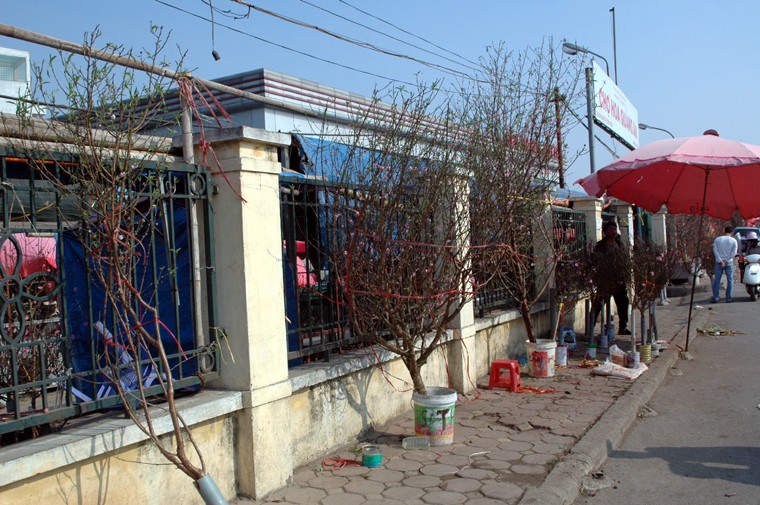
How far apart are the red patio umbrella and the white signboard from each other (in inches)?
165

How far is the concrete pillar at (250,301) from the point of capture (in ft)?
14.4

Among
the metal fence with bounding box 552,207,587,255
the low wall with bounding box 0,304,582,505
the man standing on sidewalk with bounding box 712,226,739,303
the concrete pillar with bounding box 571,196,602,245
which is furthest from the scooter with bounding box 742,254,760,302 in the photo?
the low wall with bounding box 0,304,582,505

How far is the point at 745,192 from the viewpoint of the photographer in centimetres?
1016

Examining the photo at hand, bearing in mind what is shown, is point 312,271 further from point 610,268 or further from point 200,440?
point 610,268

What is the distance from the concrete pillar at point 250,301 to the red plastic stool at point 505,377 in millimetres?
3495

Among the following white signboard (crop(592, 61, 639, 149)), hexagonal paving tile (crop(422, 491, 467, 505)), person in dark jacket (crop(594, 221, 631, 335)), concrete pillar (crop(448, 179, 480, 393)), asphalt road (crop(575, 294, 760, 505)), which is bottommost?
asphalt road (crop(575, 294, 760, 505))

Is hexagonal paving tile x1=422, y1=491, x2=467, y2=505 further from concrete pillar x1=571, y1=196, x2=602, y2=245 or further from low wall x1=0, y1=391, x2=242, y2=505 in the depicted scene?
concrete pillar x1=571, y1=196, x2=602, y2=245

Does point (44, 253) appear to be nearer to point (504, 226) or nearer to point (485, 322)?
point (504, 226)

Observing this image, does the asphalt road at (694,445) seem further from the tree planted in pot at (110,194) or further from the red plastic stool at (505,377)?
the tree planted in pot at (110,194)

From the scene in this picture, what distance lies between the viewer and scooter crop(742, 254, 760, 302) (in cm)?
1616

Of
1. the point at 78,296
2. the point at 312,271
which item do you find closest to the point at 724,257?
the point at 312,271

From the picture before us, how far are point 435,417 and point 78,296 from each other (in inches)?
114

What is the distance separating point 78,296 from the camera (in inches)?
172

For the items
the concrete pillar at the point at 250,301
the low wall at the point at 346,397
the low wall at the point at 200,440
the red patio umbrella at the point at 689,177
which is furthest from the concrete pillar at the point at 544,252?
the concrete pillar at the point at 250,301
